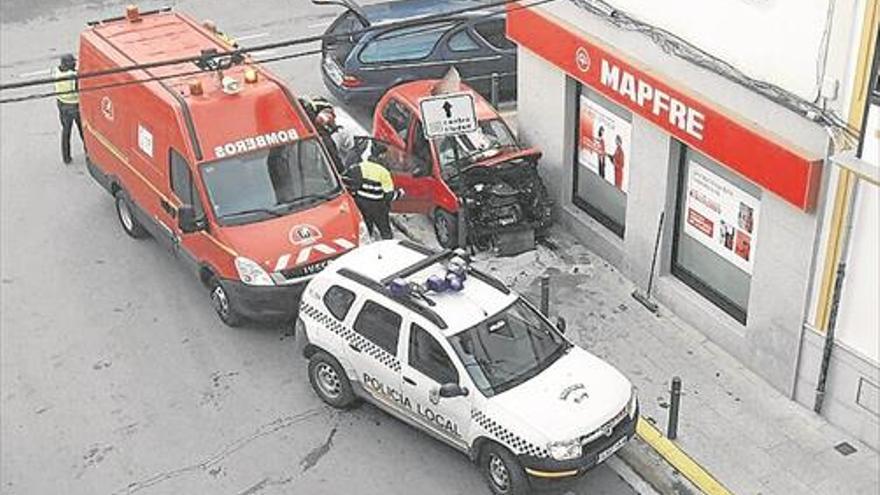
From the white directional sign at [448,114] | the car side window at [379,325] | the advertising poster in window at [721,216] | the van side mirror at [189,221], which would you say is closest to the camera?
the car side window at [379,325]

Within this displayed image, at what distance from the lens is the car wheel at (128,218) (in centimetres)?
1553

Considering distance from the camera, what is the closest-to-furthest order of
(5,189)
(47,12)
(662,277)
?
(662,277)
(5,189)
(47,12)

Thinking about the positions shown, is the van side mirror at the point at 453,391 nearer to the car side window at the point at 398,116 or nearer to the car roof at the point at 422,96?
the car roof at the point at 422,96

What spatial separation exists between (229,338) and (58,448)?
2.41 m

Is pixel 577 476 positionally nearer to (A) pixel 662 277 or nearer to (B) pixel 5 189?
(A) pixel 662 277

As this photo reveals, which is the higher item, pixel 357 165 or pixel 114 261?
pixel 357 165

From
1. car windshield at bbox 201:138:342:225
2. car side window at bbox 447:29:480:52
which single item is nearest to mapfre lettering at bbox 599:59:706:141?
car windshield at bbox 201:138:342:225

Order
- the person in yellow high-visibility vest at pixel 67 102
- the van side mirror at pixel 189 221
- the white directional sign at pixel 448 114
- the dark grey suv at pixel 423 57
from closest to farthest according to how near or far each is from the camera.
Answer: the van side mirror at pixel 189 221 → the white directional sign at pixel 448 114 → the person in yellow high-visibility vest at pixel 67 102 → the dark grey suv at pixel 423 57

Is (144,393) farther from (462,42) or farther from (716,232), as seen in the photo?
(462,42)

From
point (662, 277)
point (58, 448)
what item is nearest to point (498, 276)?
Answer: point (662, 277)

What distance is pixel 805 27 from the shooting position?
10727mm

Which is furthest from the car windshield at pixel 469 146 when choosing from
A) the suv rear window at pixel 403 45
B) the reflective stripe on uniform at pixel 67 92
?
the reflective stripe on uniform at pixel 67 92

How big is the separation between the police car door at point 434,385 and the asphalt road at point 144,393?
0.61 m

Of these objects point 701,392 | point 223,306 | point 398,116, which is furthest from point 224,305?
point 701,392
